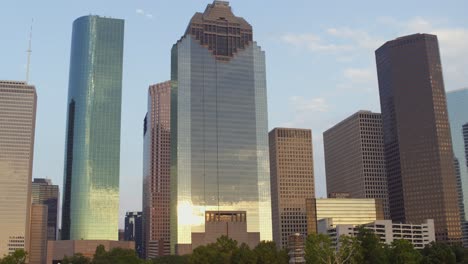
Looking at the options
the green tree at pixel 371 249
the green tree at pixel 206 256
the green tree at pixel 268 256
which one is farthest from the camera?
the green tree at pixel 206 256

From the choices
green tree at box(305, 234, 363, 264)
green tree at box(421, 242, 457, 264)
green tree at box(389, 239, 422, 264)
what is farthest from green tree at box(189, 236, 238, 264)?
green tree at box(421, 242, 457, 264)

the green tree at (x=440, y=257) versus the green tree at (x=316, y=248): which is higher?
the green tree at (x=316, y=248)

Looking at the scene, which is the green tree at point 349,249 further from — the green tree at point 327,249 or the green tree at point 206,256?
the green tree at point 206,256

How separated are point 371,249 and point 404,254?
41.2ft

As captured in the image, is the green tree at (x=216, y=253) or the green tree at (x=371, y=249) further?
the green tree at (x=216, y=253)

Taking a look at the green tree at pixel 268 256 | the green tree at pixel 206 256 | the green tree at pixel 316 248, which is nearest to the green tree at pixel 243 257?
the green tree at pixel 268 256

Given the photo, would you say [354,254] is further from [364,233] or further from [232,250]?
[232,250]

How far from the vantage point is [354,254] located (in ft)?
370

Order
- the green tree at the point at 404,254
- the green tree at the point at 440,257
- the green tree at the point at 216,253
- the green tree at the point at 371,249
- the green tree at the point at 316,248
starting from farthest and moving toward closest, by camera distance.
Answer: the green tree at the point at 216,253, the green tree at the point at 440,257, the green tree at the point at 371,249, the green tree at the point at 404,254, the green tree at the point at 316,248

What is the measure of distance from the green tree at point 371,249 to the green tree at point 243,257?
25361mm

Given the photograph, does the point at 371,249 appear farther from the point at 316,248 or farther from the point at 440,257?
the point at 316,248

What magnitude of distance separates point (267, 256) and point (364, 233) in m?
23.3

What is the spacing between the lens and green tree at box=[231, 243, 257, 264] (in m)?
134

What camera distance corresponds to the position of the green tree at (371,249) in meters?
120
